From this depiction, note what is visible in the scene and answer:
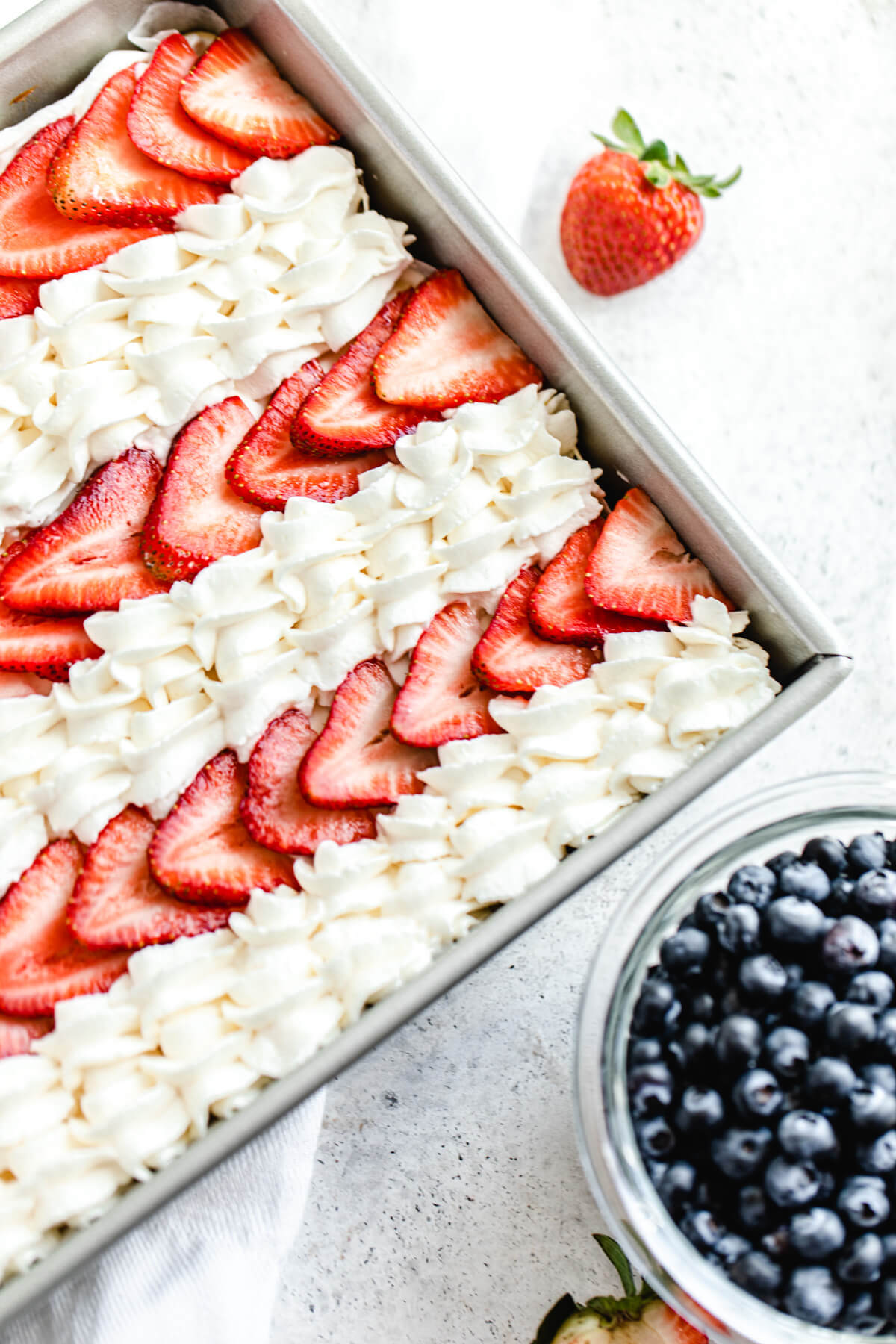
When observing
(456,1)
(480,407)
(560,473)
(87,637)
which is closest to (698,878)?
(560,473)

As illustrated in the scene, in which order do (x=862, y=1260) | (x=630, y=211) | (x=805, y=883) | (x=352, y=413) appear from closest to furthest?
(x=862, y=1260) → (x=805, y=883) → (x=352, y=413) → (x=630, y=211)

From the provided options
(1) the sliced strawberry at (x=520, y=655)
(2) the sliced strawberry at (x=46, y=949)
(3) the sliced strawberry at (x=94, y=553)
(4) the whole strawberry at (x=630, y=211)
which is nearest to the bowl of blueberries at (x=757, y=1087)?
(1) the sliced strawberry at (x=520, y=655)

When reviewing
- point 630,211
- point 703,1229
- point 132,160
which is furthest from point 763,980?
point 132,160

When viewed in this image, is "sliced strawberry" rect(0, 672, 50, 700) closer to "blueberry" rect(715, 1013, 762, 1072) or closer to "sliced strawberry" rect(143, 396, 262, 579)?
"sliced strawberry" rect(143, 396, 262, 579)

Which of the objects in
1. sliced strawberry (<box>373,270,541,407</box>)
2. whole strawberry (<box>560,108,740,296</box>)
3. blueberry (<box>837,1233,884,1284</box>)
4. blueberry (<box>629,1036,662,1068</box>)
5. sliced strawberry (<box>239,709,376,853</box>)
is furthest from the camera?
whole strawberry (<box>560,108,740,296</box>)

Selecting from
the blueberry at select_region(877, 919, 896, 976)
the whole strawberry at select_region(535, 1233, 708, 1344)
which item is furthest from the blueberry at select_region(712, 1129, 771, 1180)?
the whole strawberry at select_region(535, 1233, 708, 1344)

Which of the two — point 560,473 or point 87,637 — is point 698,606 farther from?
point 87,637

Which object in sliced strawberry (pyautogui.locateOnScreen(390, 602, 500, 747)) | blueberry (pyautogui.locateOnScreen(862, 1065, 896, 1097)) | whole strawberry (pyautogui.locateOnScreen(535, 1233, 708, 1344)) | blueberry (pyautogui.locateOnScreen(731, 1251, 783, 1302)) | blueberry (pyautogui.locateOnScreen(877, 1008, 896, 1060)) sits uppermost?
sliced strawberry (pyautogui.locateOnScreen(390, 602, 500, 747))

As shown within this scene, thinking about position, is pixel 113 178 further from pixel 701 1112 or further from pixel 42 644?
pixel 701 1112
